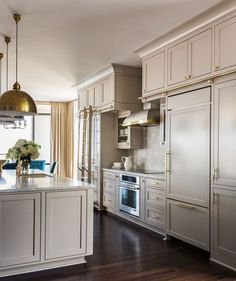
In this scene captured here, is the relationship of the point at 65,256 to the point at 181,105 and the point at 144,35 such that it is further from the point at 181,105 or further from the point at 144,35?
the point at 144,35

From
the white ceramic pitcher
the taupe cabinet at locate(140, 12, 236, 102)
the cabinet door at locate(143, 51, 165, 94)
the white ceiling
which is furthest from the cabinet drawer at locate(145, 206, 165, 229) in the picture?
the white ceiling

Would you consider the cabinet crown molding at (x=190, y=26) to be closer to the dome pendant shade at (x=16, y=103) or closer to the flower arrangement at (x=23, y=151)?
the dome pendant shade at (x=16, y=103)

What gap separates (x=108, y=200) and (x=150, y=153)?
131 cm

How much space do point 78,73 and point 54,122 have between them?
3920 mm

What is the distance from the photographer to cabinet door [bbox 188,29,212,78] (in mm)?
3559

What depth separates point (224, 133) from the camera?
10.9 ft

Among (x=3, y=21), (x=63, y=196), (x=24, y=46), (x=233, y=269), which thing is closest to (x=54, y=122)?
(x=24, y=46)

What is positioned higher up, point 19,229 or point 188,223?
point 19,229

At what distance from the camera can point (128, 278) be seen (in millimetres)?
3062

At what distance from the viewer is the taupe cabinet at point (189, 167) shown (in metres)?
3.63

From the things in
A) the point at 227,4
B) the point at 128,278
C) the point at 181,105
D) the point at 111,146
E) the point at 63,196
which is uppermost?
the point at 227,4

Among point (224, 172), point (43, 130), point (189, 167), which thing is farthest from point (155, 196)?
point (43, 130)

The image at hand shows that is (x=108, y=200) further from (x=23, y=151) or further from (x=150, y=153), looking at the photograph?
(x=23, y=151)

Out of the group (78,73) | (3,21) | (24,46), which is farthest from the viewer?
(78,73)
